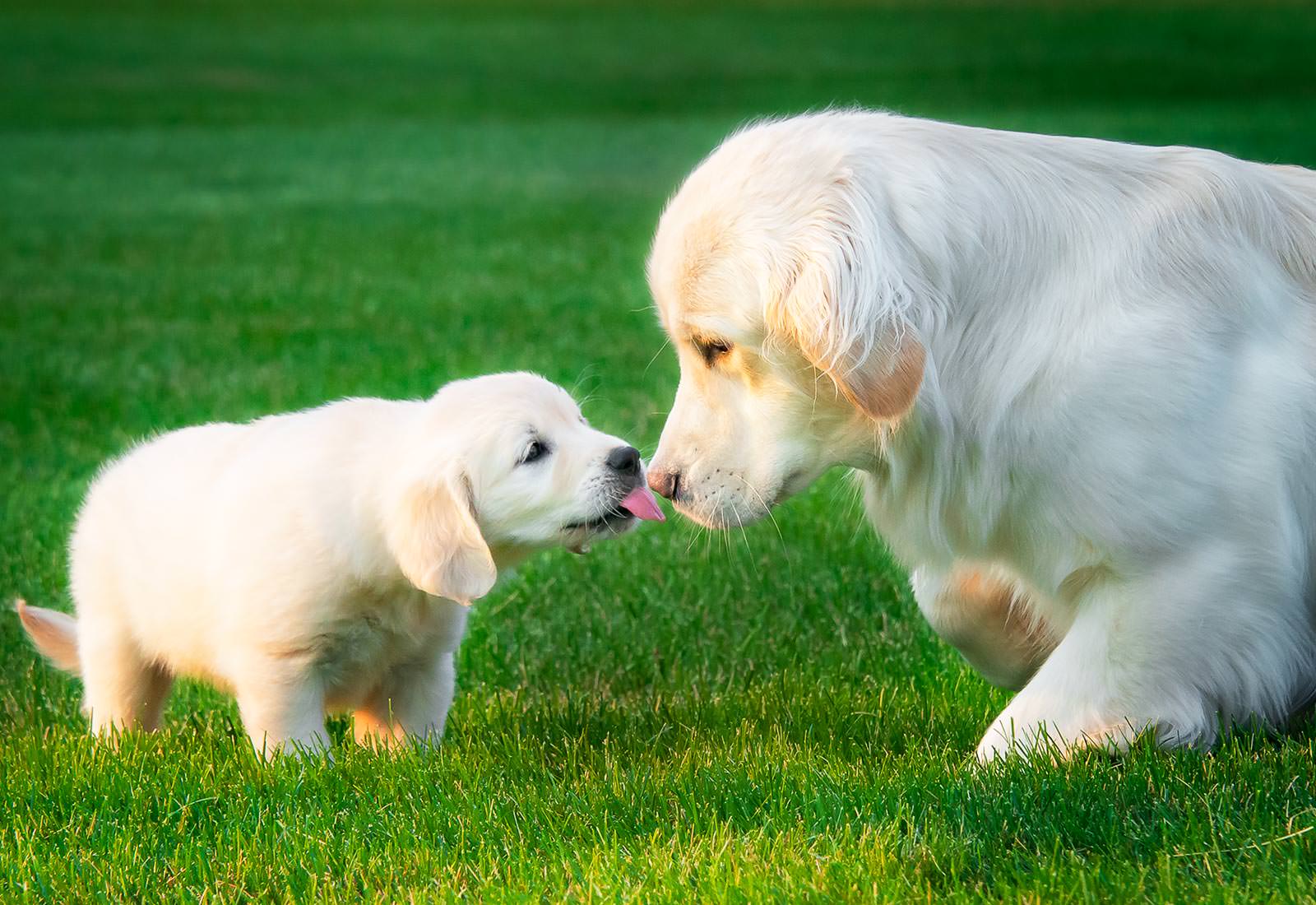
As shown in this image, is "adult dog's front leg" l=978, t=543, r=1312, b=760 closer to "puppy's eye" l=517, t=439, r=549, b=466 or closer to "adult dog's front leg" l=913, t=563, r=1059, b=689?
"adult dog's front leg" l=913, t=563, r=1059, b=689

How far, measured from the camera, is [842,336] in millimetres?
3020

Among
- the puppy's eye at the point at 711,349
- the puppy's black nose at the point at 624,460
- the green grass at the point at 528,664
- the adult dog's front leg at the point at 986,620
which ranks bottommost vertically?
the green grass at the point at 528,664

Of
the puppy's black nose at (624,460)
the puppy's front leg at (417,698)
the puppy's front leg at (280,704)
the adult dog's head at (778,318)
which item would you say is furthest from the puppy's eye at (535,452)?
the puppy's front leg at (280,704)

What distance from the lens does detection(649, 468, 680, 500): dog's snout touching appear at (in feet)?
11.2

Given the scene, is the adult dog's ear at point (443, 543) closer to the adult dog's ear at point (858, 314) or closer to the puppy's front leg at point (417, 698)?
the puppy's front leg at point (417, 698)

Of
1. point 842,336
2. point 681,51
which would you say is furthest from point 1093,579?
point 681,51

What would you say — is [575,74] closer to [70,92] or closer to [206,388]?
[70,92]

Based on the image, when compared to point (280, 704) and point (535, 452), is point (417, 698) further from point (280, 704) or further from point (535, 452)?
point (535, 452)

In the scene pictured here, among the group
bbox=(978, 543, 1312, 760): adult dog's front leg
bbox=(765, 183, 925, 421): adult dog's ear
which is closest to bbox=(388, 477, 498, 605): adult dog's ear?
bbox=(765, 183, 925, 421): adult dog's ear

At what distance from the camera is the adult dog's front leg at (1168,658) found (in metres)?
3.15

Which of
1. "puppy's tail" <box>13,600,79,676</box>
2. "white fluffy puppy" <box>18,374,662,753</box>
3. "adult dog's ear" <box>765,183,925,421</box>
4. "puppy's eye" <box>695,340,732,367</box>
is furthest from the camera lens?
"puppy's tail" <box>13,600,79,676</box>

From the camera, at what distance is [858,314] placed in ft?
9.91

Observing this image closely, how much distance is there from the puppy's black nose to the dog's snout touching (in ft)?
1.03

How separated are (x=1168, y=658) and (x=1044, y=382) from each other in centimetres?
60
